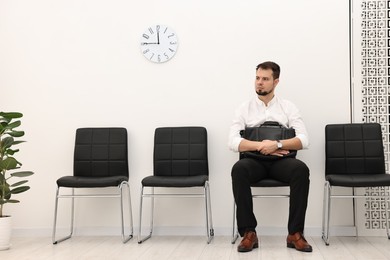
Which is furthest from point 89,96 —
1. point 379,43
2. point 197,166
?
point 379,43

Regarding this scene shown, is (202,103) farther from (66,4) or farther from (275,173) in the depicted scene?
(66,4)

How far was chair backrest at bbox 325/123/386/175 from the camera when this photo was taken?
156 inches

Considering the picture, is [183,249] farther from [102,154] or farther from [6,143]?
[6,143]

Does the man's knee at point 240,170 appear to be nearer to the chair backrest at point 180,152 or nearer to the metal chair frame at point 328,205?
the chair backrest at point 180,152

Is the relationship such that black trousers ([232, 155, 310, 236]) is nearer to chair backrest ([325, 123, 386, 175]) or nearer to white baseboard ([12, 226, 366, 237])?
chair backrest ([325, 123, 386, 175])

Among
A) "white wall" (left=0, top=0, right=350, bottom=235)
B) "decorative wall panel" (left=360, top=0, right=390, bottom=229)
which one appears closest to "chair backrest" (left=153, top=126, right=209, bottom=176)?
"white wall" (left=0, top=0, right=350, bottom=235)

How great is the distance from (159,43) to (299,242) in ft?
6.58

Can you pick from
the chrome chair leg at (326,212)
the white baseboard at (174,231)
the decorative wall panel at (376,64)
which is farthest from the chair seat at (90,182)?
the decorative wall panel at (376,64)

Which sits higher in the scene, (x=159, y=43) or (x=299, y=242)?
(x=159, y=43)

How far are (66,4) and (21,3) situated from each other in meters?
0.41

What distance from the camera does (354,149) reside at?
4.00 meters

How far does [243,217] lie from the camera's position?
11.6 ft

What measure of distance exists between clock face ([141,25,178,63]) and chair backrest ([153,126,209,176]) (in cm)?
63

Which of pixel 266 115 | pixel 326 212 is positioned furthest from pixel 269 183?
pixel 326 212
